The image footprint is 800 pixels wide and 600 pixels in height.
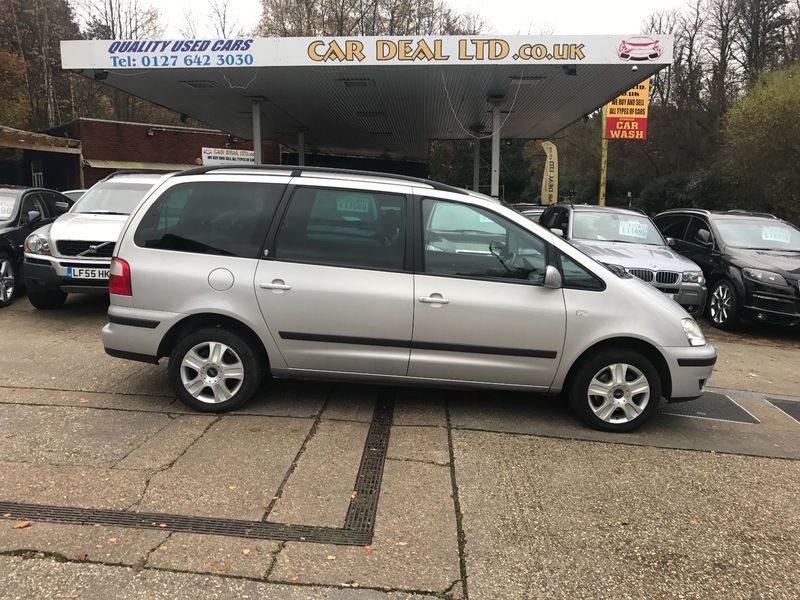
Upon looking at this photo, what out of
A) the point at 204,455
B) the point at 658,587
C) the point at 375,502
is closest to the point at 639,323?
the point at 658,587

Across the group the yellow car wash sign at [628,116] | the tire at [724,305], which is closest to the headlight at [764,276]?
the tire at [724,305]

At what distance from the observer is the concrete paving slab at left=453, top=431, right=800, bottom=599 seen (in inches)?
108

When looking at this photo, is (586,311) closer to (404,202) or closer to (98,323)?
(404,202)

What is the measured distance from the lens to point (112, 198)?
27.4 ft

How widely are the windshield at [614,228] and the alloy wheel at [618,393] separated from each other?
4.75 metres

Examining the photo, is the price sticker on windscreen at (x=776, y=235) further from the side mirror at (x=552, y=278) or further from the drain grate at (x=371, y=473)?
the drain grate at (x=371, y=473)

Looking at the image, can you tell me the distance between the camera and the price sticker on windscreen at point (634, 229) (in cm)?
894

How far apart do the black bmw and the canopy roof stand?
9.24ft

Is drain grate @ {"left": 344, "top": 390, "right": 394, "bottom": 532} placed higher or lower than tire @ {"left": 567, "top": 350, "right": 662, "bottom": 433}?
lower

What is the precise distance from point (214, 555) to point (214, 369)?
1.87 meters

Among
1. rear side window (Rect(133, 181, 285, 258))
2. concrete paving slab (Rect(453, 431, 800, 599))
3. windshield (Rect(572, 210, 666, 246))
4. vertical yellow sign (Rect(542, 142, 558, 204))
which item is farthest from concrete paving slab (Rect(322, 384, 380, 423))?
vertical yellow sign (Rect(542, 142, 558, 204))

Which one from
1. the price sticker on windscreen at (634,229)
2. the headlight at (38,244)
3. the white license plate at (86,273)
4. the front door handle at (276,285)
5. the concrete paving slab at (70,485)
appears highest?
the price sticker on windscreen at (634,229)

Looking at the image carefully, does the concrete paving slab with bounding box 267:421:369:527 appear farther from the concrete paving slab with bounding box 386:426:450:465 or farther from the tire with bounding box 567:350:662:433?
the tire with bounding box 567:350:662:433

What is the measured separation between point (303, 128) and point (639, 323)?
55.1 ft
